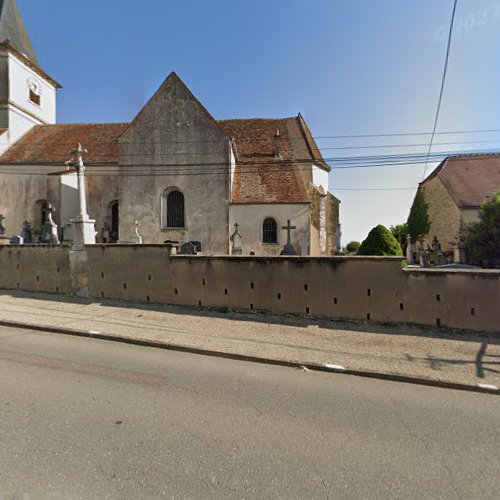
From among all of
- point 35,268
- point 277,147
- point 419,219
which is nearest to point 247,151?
point 277,147

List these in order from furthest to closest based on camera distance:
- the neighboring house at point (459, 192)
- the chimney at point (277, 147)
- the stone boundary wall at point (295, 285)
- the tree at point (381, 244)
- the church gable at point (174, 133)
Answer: the neighboring house at point (459, 192) → the chimney at point (277, 147) → the church gable at point (174, 133) → the tree at point (381, 244) → the stone boundary wall at point (295, 285)

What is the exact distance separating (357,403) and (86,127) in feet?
88.9

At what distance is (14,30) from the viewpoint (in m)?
24.1

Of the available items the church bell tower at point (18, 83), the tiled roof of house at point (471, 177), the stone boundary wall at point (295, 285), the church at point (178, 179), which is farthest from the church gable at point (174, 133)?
the tiled roof of house at point (471, 177)

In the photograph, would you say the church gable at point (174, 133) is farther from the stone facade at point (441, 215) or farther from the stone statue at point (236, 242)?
the stone facade at point (441, 215)

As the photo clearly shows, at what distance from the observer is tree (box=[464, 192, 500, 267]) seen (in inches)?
549

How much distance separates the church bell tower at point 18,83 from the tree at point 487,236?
3258 centimetres

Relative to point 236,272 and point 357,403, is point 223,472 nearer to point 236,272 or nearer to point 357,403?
point 357,403

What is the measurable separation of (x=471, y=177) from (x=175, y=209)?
24.7 metres

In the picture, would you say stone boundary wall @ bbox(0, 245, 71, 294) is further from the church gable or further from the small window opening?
the small window opening

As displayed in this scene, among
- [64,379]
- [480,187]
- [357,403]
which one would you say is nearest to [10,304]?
[64,379]

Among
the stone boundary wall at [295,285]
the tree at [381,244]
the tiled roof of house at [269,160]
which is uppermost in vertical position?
the tiled roof of house at [269,160]

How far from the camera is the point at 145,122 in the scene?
17.5 metres

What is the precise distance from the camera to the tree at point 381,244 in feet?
31.7
